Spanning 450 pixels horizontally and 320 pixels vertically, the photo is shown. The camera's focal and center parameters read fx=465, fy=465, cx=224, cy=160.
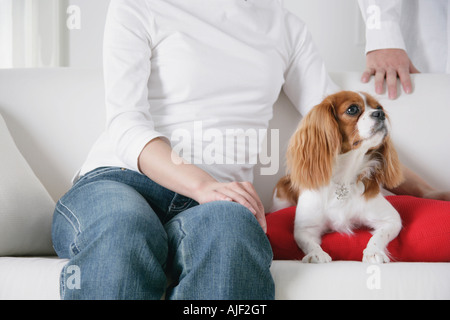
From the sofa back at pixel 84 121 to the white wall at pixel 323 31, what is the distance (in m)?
1.61

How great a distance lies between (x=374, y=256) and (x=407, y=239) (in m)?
0.15

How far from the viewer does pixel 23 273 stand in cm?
102

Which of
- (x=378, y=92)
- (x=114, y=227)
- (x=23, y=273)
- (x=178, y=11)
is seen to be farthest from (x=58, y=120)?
(x=378, y=92)

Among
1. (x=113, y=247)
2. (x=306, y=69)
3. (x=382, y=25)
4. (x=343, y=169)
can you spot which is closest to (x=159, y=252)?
(x=113, y=247)

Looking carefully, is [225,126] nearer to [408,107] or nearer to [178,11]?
[178,11]

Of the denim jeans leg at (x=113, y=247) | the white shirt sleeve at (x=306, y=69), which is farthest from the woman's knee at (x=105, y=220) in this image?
the white shirt sleeve at (x=306, y=69)

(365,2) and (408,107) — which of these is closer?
(408,107)

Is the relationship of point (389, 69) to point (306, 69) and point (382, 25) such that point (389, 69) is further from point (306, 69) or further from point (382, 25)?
point (306, 69)

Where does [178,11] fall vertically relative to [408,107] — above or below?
above

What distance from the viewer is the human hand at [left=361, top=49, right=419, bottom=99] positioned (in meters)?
1.68

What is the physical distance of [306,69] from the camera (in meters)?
1.55

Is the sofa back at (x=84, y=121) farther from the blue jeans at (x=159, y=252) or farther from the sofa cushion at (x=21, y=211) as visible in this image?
the blue jeans at (x=159, y=252)
